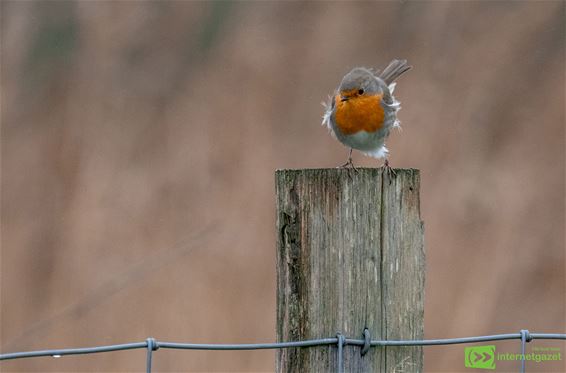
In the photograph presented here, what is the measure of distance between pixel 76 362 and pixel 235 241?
1160mm

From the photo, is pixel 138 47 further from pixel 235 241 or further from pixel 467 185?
pixel 467 185

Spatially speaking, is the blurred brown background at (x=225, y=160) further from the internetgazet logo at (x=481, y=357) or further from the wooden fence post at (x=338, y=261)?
the wooden fence post at (x=338, y=261)

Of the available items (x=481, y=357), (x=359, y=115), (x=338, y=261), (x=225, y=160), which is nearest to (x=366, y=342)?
(x=338, y=261)

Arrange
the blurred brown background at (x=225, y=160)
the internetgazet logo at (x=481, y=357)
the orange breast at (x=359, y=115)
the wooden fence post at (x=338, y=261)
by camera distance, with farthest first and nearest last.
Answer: the blurred brown background at (x=225, y=160), the orange breast at (x=359, y=115), the internetgazet logo at (x=481, y=357), the wooden fence post at (x=338, y=261)

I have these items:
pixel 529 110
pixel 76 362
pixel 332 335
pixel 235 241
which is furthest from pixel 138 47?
pixel 332 335

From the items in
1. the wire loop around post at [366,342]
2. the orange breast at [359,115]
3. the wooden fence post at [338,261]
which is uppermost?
the orange breast at [359,115]

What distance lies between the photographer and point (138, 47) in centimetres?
595

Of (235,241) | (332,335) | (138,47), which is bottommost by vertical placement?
(332,335)

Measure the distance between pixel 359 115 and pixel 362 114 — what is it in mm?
15

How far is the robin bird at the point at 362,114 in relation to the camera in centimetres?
419

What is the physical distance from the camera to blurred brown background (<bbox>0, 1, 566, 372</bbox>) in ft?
16.9

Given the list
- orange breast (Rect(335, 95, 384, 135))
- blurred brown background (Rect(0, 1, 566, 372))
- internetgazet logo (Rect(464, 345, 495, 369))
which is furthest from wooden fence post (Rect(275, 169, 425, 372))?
blurred brown background (Rect(0, 1, 566, 372))

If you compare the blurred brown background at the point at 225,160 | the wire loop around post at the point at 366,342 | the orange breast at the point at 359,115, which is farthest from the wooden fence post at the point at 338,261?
the blurred brown background at the point at 225,160

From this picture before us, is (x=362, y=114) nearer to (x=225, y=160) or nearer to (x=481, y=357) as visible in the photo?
(x=225, y=160)
